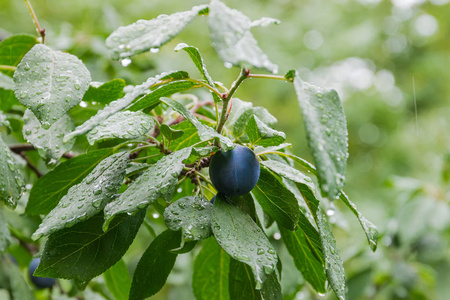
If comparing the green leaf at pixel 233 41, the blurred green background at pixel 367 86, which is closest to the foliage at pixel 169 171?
the green leaf at pixel 233 41

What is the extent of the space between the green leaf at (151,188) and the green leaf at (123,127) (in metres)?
0.05

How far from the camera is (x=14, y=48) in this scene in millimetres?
984

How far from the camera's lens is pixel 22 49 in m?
0.99

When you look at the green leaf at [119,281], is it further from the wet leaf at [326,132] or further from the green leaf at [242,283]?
the wet leaf at [326,132]

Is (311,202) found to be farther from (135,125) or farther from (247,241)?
(135,125)

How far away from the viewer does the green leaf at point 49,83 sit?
639 millimetres

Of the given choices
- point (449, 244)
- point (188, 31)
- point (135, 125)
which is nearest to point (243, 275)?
point (135, 125)

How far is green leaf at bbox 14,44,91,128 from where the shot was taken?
0.64 m

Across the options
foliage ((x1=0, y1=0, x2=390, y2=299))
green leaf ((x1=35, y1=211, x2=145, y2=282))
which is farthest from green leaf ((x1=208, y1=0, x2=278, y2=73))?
green leaf ((x1=35, y1=211, x2=145, y2=282))

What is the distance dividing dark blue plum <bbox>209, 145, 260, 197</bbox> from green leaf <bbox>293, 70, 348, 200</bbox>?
0.14m

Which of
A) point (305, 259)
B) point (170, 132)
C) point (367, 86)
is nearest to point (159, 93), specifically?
point (170, 132)

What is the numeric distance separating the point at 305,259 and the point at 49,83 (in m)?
0.52

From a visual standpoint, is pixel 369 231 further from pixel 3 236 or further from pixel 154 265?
pixel 3 236

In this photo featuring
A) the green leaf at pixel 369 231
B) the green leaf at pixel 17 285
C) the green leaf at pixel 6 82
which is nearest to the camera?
the green leaf at pixel 369 231
